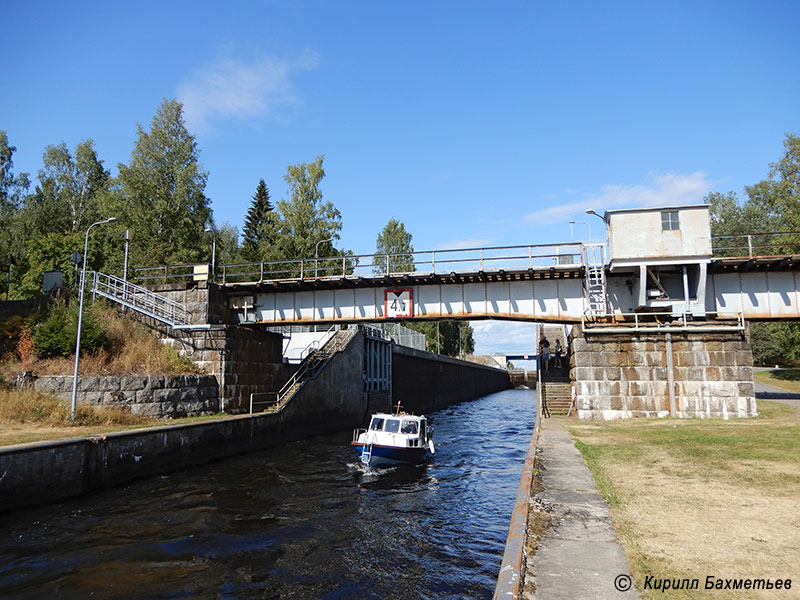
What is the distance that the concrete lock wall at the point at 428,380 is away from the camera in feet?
180

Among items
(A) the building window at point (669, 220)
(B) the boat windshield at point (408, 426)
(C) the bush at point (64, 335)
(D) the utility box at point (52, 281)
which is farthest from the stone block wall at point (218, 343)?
(A) the building window at point (669, 220)

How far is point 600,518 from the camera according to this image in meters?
9.66

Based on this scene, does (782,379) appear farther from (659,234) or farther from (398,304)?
(398,304)

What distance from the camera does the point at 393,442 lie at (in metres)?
23.6

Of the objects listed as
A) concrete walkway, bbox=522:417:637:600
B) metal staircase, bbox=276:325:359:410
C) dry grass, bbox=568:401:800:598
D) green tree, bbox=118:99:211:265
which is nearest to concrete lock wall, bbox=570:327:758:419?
dry grass, bbox=568:401:800:598

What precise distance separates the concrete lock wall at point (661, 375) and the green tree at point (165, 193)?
3964 centimetres

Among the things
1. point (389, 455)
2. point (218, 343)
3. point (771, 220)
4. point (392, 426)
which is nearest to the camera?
point (389, 455)

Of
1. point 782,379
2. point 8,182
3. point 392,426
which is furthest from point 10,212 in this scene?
point 782,379

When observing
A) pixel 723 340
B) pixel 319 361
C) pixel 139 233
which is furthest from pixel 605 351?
pixel 139 233

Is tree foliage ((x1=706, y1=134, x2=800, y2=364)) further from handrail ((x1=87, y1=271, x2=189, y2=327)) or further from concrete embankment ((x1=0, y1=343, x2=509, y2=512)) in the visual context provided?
handrail ((x1=87, y1=271, x2=189, y2=327))

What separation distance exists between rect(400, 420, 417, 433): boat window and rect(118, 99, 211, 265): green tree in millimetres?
34509

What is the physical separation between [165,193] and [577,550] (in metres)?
54.3

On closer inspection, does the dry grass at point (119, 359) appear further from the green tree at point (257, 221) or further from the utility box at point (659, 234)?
the green tree at point (257, 221)

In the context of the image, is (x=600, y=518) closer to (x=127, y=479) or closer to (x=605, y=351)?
(x=127, y=479)
